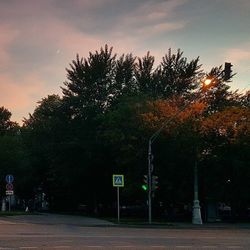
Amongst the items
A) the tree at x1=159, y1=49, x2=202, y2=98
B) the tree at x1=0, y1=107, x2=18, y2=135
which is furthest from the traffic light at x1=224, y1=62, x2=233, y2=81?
the tree at x1=0, y1=107, x2=18, y2=135

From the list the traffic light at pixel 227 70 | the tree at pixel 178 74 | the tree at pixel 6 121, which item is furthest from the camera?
the tree at pixel 6 121

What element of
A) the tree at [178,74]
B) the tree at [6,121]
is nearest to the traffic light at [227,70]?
the tree at [178,74]

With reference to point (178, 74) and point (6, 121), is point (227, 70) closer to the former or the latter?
point (178, 74)

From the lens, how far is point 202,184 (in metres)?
46.8

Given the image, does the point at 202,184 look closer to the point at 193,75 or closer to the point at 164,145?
the point at 164,145

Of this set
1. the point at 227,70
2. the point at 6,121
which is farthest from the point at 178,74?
the point at 6,121

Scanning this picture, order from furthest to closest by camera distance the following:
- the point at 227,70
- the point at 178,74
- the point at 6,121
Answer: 1. the point at 6,121
2. the point at 178,74
3. the point at 227,70

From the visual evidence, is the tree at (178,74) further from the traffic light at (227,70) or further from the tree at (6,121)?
the tree at (6,121)

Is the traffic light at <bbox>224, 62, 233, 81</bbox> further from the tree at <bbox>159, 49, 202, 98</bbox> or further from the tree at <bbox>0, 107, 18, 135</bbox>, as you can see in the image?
the tree at <bbox>0, 107, 18, 135</bbox>

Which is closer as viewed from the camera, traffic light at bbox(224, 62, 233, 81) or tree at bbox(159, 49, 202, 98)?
traffic light at bbox(224, 62, 233, 81)

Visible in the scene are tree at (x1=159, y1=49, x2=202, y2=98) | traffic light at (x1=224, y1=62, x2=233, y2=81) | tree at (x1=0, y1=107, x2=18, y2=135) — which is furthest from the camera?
tree at (x1=0, y1=107, x2=18, y2=135)

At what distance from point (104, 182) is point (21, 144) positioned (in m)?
27.6

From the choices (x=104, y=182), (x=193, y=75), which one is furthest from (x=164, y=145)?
(x=193, y=75)

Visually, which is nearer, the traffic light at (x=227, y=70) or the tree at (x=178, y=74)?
the traffic light at (x=227, y=70)
